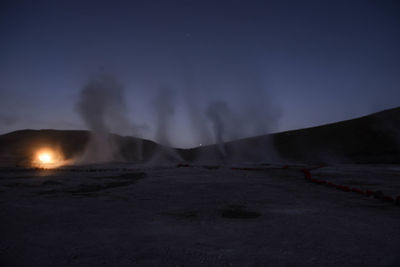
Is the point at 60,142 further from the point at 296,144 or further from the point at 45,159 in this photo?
the point at 296,144

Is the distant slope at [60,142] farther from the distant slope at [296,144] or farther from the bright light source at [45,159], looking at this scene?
the bright light source at [45,159]

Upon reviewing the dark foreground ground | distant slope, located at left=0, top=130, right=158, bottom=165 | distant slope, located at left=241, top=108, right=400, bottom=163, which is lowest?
the dark foreground ground

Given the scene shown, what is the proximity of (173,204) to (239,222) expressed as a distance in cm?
310

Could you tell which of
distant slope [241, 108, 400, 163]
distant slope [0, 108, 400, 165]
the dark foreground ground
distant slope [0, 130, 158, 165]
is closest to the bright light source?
distant slope [0, 108, 400, 165]

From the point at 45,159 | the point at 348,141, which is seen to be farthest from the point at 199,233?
the point at 348,141

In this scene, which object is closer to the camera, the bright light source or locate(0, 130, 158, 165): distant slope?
the bright light source

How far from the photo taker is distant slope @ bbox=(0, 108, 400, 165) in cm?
5877

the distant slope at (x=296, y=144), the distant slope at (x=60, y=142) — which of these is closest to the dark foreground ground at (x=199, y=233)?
the distant slope at (x=296, y=144)

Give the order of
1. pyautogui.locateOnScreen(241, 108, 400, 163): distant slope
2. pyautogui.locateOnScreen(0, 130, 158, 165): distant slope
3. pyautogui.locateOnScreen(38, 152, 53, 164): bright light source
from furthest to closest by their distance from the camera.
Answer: pyautogui.locateOnScreen(0, 130, 158, 165): distant slope
pyautogui.locateOnScreen(241, 108, 400, 163): distant slope
pyautogui.locateOnScreen(38, 152, 53, 164): bright light source

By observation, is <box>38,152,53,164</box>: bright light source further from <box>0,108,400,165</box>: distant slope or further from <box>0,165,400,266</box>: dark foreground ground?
<box>0,165,400,266</box>: dark foreground ground

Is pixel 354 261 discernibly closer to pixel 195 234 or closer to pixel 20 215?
pixel 195 234

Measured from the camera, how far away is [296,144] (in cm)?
7662

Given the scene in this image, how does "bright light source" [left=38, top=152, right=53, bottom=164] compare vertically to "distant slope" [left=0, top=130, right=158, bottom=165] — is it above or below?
below

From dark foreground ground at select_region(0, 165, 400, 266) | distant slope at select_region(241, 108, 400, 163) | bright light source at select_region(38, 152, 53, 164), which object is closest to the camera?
dark foreground ground at select_region(0, 165, 400, 266)
